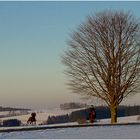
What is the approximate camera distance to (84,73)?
1682 inches

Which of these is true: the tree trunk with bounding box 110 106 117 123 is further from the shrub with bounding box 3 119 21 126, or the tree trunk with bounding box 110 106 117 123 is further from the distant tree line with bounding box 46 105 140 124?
the distant tree line with bounding box 46 105 140 124

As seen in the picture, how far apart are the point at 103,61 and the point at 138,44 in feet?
11.9

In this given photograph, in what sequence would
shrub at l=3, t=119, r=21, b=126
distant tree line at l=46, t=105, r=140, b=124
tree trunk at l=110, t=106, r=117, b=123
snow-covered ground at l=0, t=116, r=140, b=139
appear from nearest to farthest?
snow-covered ground at l=0, t=116, r=140, b=139 → tree trunk at l=110, t=106, r=117, b=123 → shrub at l=3, t=119, r=21, b=126 → distant tree line at l=46, t=105, r=140, b=124

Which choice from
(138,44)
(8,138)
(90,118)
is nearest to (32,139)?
(8,138)

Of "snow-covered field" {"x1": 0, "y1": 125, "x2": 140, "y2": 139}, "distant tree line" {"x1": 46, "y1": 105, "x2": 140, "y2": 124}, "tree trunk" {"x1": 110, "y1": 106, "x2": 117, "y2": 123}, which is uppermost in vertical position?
"distant tree line" {"x1": 46, "y1": 105, "x2": 140, "y2": 124}

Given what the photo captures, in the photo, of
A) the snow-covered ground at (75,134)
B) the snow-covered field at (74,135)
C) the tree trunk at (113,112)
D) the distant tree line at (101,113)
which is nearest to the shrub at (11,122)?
the distant tree line at (101,113)

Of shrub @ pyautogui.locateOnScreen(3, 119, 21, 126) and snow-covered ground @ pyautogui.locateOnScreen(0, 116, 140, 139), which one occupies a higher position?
shrub @ pyautogui.locateOnScreen(3, 119, 21, 126)

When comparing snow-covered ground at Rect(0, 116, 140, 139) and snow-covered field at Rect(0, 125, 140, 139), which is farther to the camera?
snow-covered ground at Rect(0, 116, 140, 139)

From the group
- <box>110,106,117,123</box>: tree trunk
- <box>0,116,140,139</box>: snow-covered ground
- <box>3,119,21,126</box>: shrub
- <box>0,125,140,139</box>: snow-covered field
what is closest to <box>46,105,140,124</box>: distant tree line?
<box>3,119,21,126</box>: shrub

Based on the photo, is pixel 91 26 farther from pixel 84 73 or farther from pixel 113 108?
pixel 113 108

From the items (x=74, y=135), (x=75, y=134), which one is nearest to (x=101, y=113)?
(x=75, y=134)

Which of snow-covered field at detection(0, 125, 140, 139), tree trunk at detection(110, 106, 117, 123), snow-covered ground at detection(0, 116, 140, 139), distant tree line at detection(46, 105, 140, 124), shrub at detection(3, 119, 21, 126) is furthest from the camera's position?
distant tree line at detection(46, 105, 140, 124)

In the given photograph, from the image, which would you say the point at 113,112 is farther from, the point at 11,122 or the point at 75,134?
the point at 11,122

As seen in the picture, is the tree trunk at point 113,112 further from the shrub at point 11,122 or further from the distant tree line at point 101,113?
the distant tree line at point 101,113
